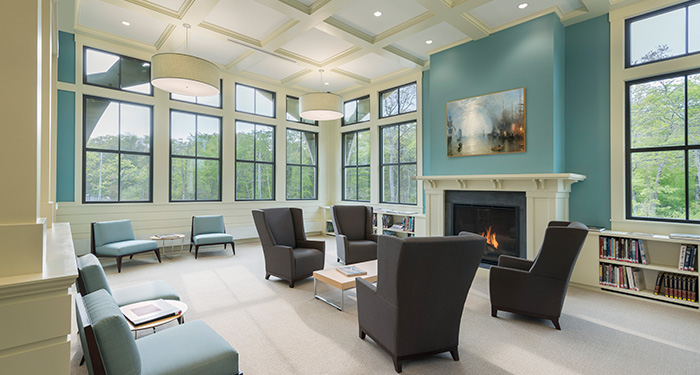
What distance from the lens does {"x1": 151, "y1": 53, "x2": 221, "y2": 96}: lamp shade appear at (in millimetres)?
4035

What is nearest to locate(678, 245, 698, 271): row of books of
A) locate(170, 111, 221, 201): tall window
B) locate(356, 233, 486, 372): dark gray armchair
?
locate(356, 233, 486, 372): dark gray armchair

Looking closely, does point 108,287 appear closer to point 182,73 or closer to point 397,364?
point 397,364

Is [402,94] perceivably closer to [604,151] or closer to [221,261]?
[604,151]

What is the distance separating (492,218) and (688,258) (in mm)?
2243

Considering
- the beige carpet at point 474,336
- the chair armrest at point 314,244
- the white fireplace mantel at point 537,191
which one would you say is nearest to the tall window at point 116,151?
the beige carpet at point 474,336

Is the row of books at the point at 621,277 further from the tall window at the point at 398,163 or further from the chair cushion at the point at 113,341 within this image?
the chair cushion at the point at 113,341

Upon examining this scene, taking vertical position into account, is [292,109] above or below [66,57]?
below

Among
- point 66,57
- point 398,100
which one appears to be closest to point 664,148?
point 398,100

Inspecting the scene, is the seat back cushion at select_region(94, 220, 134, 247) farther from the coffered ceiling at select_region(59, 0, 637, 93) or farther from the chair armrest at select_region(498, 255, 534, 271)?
the chair armrest at select_region(498, 255, 534, 271)

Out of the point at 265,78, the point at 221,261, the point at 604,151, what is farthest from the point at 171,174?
the point at 604,151

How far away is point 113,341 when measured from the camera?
1420 millimetres

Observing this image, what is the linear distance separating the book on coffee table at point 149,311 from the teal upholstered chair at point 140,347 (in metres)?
0.27

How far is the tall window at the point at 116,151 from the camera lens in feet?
18.8

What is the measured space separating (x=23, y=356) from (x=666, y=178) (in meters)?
6.06
